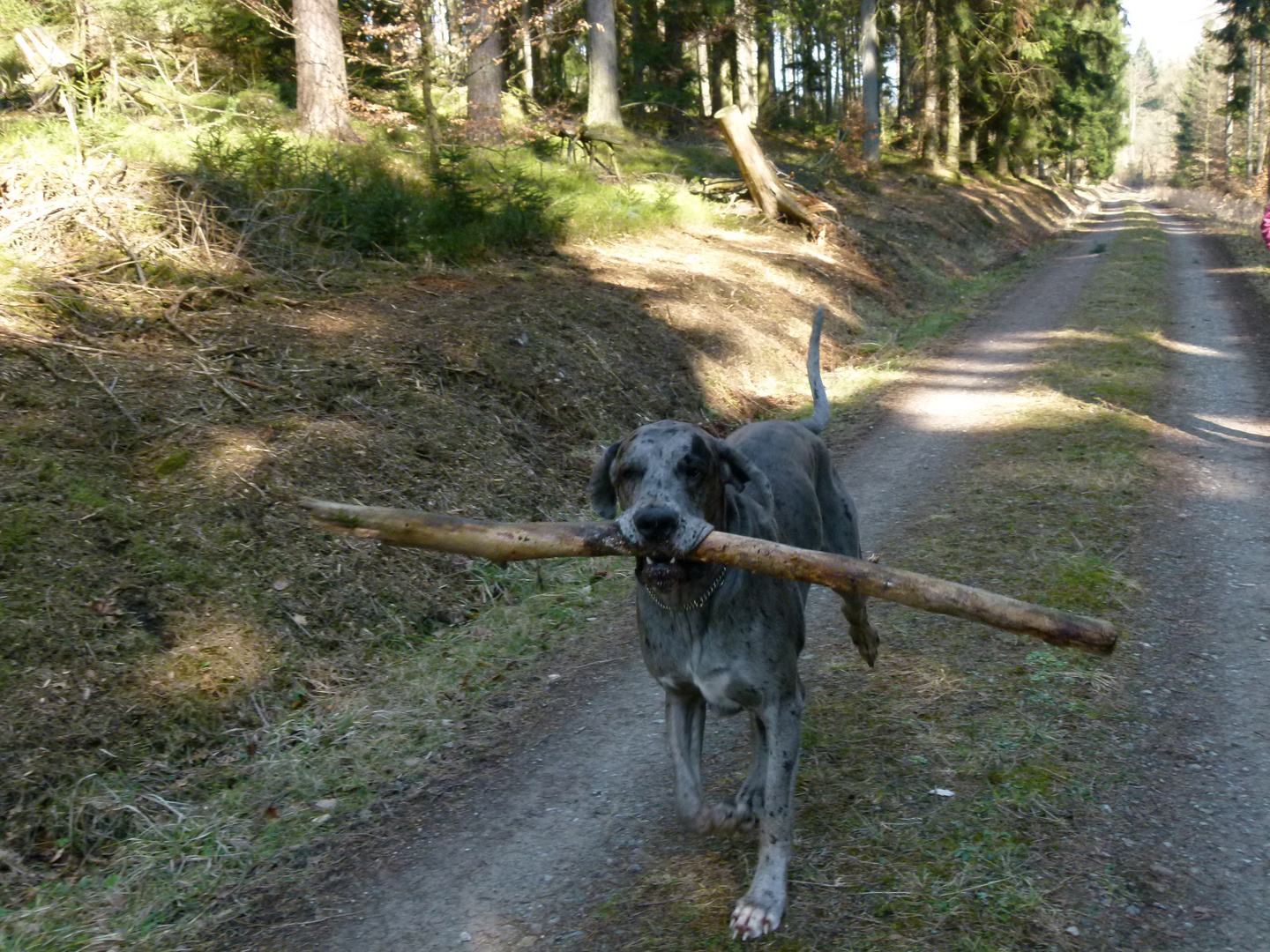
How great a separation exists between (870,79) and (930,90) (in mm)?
4935

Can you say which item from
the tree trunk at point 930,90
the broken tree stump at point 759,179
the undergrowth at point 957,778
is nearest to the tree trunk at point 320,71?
the broken tree stump at point 759,179

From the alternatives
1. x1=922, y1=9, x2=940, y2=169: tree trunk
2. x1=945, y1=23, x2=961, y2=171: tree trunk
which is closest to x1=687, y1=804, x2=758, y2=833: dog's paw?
x1=922, y1=9, x2=940, y2=169: tree trunk

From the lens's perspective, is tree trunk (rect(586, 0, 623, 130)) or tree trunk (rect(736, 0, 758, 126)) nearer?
tree trunk (rect(586, 0, 623, 130))

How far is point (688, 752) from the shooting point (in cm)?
418

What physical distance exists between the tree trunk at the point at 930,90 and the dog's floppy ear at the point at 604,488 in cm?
3626

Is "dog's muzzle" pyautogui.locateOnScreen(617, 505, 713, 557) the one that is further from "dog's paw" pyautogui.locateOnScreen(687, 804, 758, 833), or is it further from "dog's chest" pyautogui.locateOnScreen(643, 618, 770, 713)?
"dog's paw" pyautogui.locateOnScreen(687, 804, 758, 833)

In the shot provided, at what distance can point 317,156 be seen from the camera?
38.5 feet

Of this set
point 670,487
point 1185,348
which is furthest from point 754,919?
point 1185,348

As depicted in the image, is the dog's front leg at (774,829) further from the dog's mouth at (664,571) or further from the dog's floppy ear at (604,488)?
the dog's floppy ear at (604,488)

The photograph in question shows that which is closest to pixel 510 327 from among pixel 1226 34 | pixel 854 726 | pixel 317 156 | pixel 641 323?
pixel 641 323

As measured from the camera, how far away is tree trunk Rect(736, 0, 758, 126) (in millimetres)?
29641

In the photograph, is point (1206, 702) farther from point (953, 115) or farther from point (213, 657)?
point (953, 115)

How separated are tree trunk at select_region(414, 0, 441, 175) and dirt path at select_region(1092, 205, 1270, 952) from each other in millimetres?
Result: 8862

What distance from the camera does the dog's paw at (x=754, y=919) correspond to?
3.71 metres
